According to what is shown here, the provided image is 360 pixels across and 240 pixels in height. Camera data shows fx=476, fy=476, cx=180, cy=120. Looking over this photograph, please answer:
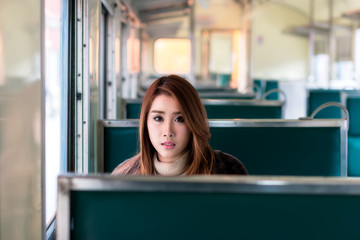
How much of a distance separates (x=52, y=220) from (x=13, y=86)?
1041mm

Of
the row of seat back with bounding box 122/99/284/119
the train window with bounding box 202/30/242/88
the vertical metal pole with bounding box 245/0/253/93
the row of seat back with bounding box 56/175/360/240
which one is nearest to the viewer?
the row of seat back with bounding box 56/175/360/240

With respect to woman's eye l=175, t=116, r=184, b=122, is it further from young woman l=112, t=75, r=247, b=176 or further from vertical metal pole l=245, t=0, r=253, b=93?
vertical metal pole l=245, t=0, r=253, b=93

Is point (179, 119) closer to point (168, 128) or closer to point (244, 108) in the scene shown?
point (168, 128)

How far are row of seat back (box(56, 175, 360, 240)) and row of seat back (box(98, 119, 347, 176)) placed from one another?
167cm

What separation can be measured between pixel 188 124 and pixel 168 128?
7cm

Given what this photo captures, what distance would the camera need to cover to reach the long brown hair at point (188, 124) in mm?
1730

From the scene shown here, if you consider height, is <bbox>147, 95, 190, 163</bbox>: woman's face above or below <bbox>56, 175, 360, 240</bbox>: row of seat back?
above

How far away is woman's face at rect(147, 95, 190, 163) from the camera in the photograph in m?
1.72

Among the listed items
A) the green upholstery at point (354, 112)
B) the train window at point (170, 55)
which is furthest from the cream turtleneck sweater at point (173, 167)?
the train window at point (170, 55)

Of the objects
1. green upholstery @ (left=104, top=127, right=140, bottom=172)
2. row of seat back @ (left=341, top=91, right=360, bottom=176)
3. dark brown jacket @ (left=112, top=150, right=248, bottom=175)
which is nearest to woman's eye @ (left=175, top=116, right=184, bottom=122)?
dark brown jacket @ (left=112, top=150, right=248, bottom=175)

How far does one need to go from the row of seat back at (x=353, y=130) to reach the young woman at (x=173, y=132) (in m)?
2.80

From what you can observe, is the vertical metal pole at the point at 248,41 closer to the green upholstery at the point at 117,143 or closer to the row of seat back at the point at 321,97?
the row of seat back at the point at 321,97

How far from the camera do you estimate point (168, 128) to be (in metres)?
1.72

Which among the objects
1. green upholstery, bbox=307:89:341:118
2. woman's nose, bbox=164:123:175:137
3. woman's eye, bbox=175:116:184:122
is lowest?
woman's nose, bbox=164:123:175:137
